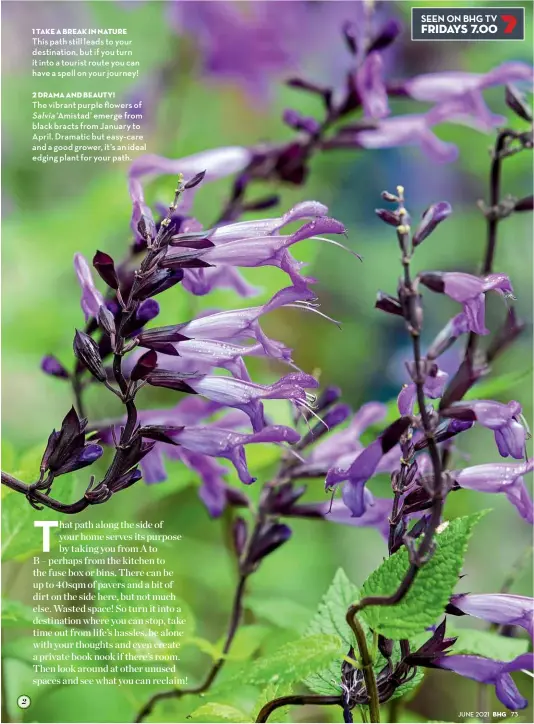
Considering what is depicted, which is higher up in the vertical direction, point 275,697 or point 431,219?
point 431,219

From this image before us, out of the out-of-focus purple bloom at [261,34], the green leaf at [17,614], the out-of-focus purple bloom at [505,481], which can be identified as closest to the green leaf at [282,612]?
the green leaf at [17,614]

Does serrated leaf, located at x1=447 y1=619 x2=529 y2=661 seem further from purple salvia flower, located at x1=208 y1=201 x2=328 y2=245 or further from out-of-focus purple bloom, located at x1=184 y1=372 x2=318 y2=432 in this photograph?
purple salvia flower, located at x1=208 y1=201 x2=328 y2=245

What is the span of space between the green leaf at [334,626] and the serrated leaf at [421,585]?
0.27 feet

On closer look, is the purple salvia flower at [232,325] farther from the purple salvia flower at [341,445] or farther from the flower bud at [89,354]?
the purple salvia flower at [341,445]

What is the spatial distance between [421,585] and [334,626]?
17 cm

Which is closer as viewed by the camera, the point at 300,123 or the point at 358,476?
the point at 358,476

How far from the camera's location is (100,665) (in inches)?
40.8

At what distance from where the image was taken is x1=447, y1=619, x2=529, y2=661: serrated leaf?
95 centimetres

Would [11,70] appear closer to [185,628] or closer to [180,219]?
[180,219]

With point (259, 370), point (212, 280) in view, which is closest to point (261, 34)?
point (259, 370)

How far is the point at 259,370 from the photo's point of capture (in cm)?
161

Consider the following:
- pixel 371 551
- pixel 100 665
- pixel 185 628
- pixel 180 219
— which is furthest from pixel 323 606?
pixel 371 551

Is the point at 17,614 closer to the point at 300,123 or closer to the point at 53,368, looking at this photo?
the point at 53,368

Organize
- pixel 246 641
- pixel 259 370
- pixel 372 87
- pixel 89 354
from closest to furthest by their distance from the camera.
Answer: pixel 89 354 < pixel 246 641 < pixel 372 87 < pixel 259 370
